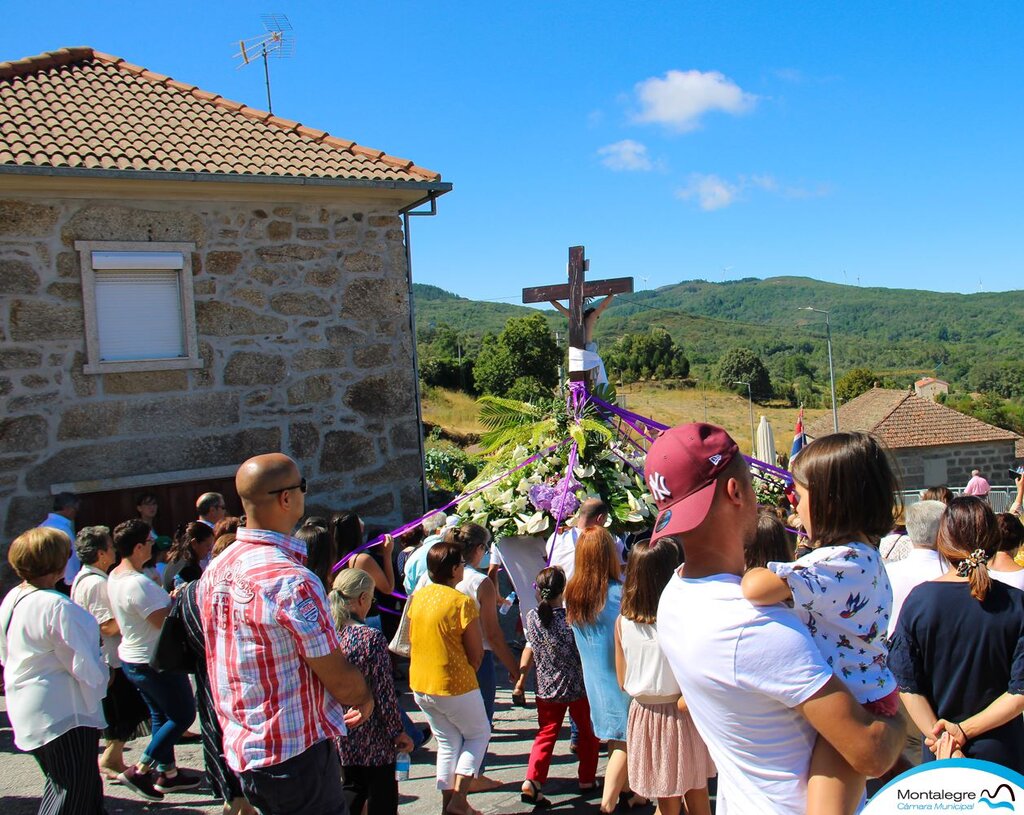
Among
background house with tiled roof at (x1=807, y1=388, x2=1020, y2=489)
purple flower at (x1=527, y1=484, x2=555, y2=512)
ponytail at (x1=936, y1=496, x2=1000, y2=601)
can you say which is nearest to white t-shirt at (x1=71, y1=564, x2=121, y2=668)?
purple flower at (x1=527, y1=484, x2=555, y2=512)

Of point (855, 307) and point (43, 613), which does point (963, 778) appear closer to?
point (43, 613)

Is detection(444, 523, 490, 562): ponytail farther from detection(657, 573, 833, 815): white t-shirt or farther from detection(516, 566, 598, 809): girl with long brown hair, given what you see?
detection(657, 573, 833, 815): white t-shirt

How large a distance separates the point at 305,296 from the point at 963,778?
26.6 ft

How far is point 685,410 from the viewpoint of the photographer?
51.8 metres

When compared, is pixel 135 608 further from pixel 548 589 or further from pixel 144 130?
pixel 144 130

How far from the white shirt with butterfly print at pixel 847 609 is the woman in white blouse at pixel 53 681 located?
326 cm

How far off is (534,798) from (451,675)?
3.07 ft

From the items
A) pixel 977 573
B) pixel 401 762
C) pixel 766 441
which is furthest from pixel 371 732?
pixel 766 441

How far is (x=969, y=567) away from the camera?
3.25 metres

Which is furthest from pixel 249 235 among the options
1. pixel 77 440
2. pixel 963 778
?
pixel 963 778

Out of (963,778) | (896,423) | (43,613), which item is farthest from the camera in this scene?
(896,423)

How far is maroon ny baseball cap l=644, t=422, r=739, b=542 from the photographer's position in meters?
1.88

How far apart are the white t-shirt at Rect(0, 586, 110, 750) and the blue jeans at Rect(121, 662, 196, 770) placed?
101 cm

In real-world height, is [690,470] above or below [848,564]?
above
